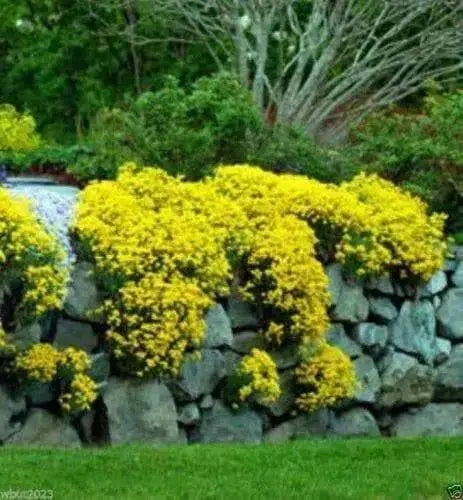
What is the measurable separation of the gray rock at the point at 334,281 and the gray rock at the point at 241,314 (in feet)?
2.11

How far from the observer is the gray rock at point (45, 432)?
8.31m

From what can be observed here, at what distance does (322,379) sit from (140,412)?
1.42 meters

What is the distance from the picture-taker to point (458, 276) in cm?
1088

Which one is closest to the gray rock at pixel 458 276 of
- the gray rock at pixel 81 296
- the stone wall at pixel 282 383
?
the stone wall at pixel 282 383

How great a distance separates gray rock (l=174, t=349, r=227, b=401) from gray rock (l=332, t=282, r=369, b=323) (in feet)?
3.74

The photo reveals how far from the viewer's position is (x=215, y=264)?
8.95 metres

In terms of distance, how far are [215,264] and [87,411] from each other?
123cm

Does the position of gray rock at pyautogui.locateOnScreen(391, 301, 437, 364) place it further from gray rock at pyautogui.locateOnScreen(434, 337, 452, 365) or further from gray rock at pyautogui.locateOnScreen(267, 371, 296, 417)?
gray rock at pyautogui.locateOnScreen(267, 371, 296, 417)

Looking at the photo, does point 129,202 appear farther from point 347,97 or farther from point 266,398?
point 347,97

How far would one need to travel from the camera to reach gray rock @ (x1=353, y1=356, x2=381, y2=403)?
991 centimetres

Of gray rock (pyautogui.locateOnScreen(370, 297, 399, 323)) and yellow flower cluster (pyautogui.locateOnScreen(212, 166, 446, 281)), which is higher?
yellow flower cluster (pyautogui.locateOnScreen(212, 166, 446, 281))

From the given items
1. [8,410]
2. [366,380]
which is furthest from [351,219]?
[8,410]

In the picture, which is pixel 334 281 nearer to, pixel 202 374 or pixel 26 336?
pixel 202 374

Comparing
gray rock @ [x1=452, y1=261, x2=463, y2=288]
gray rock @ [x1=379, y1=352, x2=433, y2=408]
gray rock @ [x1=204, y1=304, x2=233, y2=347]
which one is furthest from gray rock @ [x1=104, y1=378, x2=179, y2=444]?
gray rock @ [x1=452, y1=261, x2=463, y2=288]
